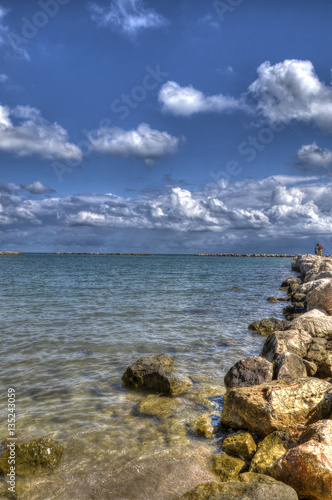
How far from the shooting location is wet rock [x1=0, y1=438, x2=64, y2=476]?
Result: 5055 millimetres

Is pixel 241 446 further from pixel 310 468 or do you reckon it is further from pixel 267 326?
pixel 267 326

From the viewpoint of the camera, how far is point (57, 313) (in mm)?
17484

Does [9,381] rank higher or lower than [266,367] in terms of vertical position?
lower

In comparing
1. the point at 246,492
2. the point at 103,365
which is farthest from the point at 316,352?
the point at 246,492

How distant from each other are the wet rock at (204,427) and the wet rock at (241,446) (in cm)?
56

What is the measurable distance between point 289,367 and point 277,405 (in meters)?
2.03

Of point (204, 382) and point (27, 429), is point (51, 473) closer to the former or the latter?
point (27, 429)

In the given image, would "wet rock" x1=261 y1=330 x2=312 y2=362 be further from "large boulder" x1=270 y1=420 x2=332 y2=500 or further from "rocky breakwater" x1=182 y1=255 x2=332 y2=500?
"large boulder" x1=270 y1=420 x2=332 y2=500

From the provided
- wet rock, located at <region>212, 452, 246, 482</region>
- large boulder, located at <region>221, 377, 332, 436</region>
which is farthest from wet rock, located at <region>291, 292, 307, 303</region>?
wet rock, located at <region>212, 452, 246, 482</region>

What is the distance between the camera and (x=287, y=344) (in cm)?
902

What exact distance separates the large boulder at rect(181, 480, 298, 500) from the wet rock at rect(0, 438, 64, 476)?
2.26 metres

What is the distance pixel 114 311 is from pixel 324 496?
48.9 ft

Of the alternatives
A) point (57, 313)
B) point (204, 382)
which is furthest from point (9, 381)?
point (57, 313)

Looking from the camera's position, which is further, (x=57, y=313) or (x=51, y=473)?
(x=57, y=313)
